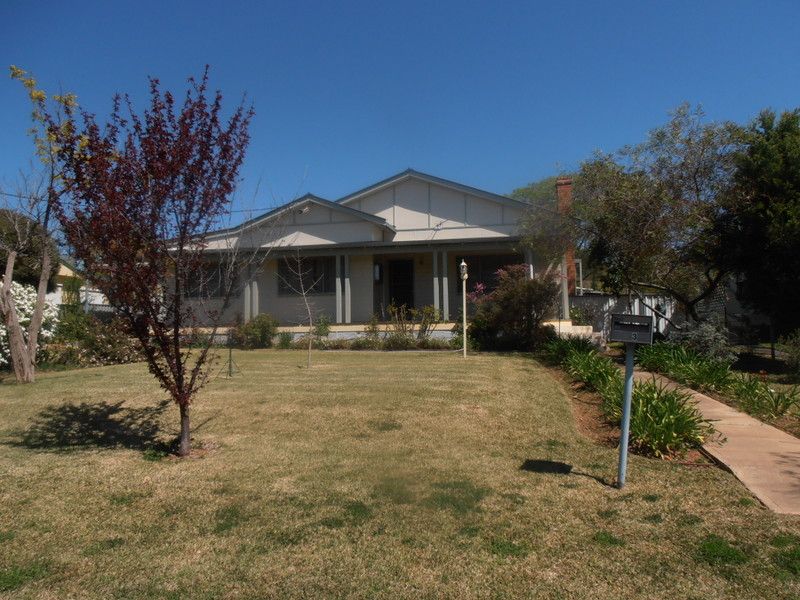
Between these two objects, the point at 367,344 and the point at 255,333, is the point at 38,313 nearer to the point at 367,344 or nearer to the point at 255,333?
the point at 255,333

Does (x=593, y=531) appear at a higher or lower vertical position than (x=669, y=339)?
lower

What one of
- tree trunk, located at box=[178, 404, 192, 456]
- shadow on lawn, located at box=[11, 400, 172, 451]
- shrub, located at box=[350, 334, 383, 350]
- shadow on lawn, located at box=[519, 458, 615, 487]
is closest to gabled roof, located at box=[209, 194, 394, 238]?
shrub, located at box=[350, 334, 383, 350]

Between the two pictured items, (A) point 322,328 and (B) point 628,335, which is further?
(A) point 322,328

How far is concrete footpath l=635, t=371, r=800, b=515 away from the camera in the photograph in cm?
526

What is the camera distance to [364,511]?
5203mm

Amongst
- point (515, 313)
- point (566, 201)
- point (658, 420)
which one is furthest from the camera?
point (515, 313)

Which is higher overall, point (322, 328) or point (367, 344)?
point (322, 328)

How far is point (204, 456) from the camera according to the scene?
273 inches

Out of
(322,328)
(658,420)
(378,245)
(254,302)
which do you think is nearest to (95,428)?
(658,420)

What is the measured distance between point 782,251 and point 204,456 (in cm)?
1175

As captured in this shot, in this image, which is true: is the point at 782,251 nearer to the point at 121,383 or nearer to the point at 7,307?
the point at 121,383

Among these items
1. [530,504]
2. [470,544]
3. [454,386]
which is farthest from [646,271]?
[470,544]

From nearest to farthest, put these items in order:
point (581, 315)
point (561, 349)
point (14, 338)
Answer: point (14, 338) → point (561, 349) → point (581, 315)

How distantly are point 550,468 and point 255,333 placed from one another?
13.8m
